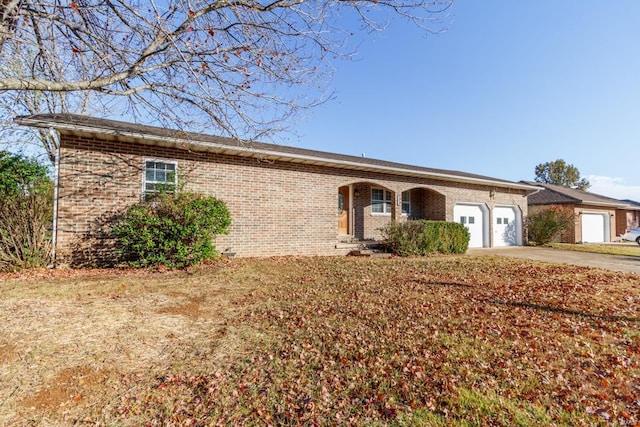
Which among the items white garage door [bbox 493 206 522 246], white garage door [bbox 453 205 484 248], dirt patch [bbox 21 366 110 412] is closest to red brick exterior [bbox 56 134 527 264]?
white garage door [bbox 453 205 484 248]

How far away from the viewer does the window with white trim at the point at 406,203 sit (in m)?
15.3

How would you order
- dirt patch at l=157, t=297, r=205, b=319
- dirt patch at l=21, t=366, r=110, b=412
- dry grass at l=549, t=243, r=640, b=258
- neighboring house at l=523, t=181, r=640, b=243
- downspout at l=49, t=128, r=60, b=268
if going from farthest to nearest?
neighboring house at l=523, t=181, r=640, b=243
dry grass at l=549, t=243, r=640, b=258
downspout at l=49, t=128, r=60, b=268
dirt patch at l=157, t=297, r=205, b=319
dirt patch at l=21, t=366, r=110, b=412

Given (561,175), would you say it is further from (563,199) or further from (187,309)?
(187,309)

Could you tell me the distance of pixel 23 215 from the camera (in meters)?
6.90

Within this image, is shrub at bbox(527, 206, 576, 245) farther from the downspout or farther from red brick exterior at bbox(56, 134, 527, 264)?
the downspout

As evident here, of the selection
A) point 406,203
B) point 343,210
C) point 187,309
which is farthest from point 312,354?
point 406,203

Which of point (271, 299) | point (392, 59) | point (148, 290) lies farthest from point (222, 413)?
point (392, 59)

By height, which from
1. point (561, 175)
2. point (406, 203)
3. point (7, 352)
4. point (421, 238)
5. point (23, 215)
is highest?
point (561, 175)

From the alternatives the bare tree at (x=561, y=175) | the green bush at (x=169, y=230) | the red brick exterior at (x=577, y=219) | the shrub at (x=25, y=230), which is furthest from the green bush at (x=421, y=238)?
the bare tree at (x=561, y=175)

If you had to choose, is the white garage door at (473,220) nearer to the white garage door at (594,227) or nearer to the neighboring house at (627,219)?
the white garage door at (594,227)

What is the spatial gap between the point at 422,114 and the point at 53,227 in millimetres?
14497

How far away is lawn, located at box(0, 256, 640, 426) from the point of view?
2432 mm

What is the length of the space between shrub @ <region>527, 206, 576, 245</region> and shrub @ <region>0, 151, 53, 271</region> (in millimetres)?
21744

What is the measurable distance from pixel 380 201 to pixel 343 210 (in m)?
2.00
